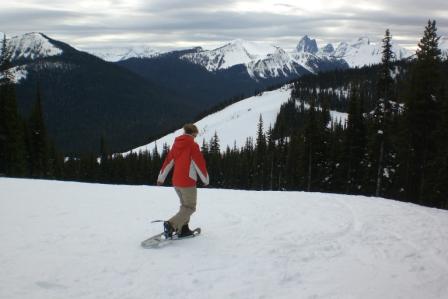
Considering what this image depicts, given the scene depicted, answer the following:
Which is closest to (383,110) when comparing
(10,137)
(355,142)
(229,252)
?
(355,142)

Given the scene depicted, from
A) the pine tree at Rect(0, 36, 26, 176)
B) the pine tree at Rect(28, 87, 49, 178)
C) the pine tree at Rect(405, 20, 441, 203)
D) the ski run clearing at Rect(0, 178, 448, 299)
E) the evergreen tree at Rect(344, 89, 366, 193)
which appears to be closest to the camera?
the ski run clearing at Rect(0, 178, 448, 299)

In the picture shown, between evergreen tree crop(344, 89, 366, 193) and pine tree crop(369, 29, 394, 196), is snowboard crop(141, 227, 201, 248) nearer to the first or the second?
pine tree crop(369, 29, 394, 196)

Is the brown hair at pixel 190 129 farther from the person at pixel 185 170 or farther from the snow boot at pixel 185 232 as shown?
the snow boot at pixel 185 232

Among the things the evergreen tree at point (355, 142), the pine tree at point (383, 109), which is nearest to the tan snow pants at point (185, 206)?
the pine tree at point (383, 109)

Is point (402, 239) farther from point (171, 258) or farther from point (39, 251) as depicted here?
point (39, 251)

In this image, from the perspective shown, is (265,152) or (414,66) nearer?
(414,66)

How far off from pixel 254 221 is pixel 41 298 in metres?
6.36

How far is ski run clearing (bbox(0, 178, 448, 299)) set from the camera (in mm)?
7035

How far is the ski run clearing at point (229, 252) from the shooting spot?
23.1 ft

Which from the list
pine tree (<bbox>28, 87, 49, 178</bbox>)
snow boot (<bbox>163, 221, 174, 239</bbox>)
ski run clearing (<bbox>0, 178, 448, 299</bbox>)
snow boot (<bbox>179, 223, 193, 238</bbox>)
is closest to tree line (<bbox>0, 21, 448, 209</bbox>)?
pine tree (<bbox>28, 87, 49, 178</bbox>)

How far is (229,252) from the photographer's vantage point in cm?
893

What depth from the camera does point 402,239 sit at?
9.97 meters

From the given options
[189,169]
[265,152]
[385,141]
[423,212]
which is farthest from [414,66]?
[265,152]

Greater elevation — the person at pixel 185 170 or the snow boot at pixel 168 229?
the person at pixel 185 170
